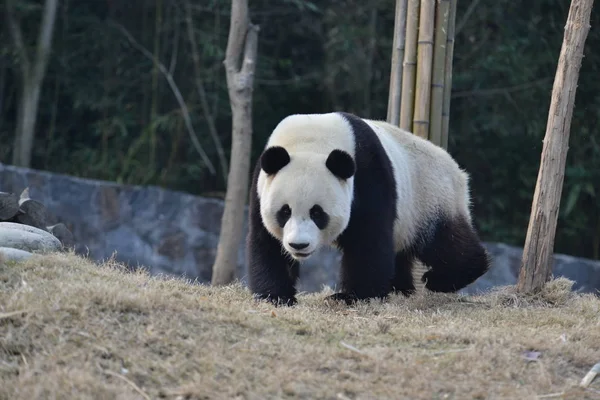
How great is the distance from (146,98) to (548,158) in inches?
274

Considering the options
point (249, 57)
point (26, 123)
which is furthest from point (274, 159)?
point (26, 123)

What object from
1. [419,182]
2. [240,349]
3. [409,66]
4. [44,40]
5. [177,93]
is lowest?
[240,349]

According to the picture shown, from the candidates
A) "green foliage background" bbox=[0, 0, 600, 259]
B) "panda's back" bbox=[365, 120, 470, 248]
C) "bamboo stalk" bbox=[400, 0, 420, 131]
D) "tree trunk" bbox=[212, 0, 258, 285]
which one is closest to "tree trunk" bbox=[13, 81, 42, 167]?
"green foliage background" bbox=[0, 0, 600, 259]

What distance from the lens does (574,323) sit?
4766 mm

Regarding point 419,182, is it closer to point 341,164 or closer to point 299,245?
point 341,164

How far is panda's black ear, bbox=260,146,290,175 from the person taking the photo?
15.7 ft

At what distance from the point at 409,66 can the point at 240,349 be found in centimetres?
324

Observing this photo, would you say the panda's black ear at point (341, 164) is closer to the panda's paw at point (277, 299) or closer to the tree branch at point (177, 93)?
the panda's paw at point (277, 299)

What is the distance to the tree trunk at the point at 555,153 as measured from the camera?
221 inches

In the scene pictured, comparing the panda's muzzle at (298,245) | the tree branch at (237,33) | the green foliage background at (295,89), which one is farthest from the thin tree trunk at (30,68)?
the panda's muzzle at (298,245)

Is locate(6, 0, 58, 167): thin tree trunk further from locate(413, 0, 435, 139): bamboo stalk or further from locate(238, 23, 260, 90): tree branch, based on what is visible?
locate(413, 0, 435, 139): bamboo stalk

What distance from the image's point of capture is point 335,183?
486 cm

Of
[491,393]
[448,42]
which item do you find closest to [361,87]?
[448,42]

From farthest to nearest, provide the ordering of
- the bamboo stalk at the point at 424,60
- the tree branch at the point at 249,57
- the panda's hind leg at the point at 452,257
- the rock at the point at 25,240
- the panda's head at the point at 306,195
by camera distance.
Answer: the tree branch at the point at 249,57
the bamboo stalk at the point at 424,60
the panda's hind leg at the point at 452,257
the rock at the point at 25,240
the panda's head at the point at 306,195
